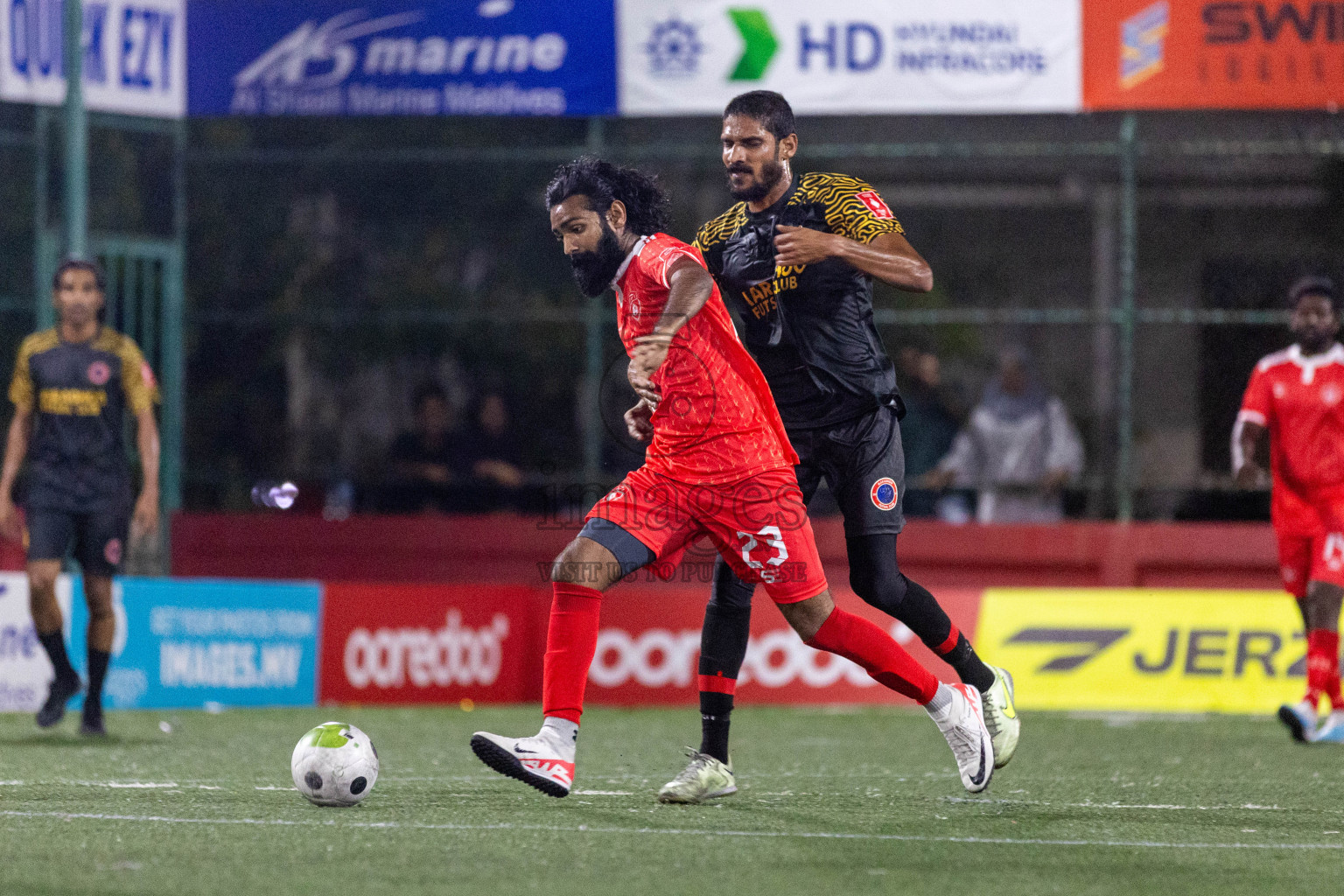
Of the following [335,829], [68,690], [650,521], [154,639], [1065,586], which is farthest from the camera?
[1065,586]

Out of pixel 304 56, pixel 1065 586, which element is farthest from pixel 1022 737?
pixel 304 56

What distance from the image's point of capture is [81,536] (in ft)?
30.9

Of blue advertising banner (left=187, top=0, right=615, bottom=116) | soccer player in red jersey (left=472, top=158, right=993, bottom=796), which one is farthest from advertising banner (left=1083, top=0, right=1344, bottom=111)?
soccer player in red jersey (left=472, top=158, right=993, bottom=796)

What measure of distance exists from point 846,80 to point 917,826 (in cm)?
884

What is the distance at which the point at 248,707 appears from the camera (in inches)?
456

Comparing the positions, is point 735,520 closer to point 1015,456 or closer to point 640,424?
point 640,424

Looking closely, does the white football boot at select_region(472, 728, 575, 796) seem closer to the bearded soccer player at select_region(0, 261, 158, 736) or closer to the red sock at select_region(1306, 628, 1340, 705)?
the bearded soccer player at select_region(0, 261, 158, 736)

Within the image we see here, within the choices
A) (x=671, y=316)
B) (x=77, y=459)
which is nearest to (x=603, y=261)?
(x=671, y=316)

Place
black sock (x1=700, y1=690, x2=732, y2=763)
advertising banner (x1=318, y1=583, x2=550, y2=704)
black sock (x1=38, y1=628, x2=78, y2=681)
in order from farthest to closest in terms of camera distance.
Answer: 1. advertising banner (x1=318, y1=583, x2=550, y2=704)
2. black sock (x1=38, y1=628, x2=78, y2=681)
3. black sock (x1=700, y1=690, x2=732, y2=763)

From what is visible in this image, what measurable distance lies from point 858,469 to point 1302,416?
158 inches

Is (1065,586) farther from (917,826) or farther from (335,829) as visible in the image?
(335,829)

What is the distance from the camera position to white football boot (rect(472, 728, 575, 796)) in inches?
225

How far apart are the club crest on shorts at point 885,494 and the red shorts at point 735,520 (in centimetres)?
65

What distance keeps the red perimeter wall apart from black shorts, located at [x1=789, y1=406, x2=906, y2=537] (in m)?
6.41
